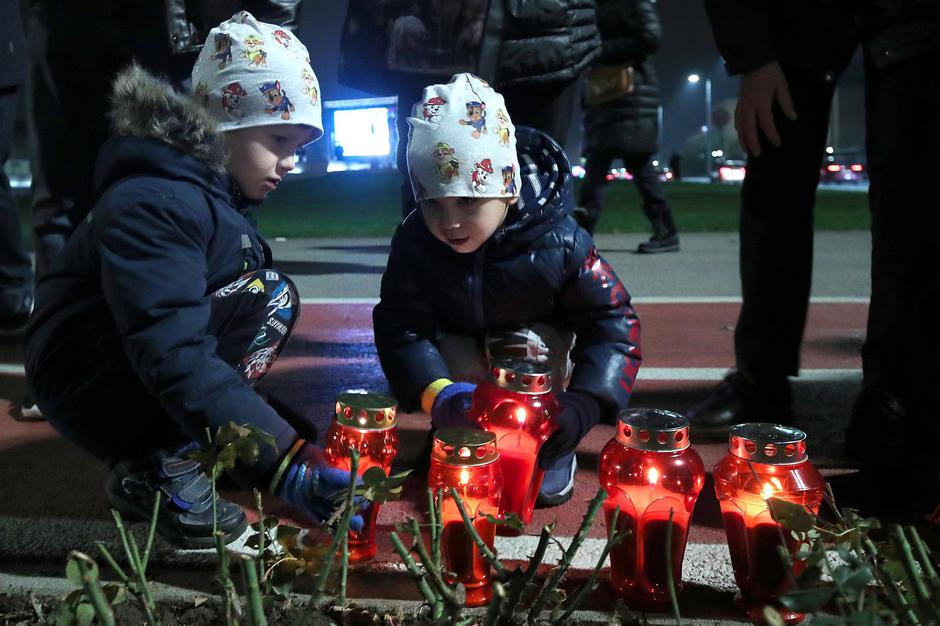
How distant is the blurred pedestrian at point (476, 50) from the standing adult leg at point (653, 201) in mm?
4341

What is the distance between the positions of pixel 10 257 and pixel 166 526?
279 cm

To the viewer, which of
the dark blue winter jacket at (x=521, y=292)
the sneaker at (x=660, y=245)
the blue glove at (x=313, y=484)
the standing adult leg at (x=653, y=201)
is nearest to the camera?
the blue glove at (x=313, y=484)

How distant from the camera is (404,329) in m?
2.37

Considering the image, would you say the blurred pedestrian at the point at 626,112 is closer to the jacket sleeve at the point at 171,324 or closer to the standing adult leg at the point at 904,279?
the standing adult leg at the point at 904,279

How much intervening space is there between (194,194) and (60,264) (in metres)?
0.37

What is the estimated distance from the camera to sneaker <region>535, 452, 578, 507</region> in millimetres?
2182

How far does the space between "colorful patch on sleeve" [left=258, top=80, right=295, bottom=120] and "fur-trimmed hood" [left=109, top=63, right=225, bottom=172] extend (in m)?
0.13

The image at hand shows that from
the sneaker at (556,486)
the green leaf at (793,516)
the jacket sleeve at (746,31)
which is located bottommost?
the sneaker at (556,486)

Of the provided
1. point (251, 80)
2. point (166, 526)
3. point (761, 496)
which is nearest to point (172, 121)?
point (251, 80)

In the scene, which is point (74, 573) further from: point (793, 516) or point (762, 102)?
point (762, 102)

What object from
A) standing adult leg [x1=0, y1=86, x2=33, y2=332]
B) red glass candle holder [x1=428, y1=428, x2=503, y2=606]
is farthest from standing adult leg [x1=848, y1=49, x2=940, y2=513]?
standing adult leg [x1=0, y1=86, x2=33, y2=332]

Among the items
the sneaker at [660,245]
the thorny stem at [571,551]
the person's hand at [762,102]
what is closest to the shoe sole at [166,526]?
the thorny stem at [571,551]

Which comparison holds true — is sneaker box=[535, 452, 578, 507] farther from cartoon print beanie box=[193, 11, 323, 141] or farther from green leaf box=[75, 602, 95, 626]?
green leaf box=[75, 602, 95, 626]

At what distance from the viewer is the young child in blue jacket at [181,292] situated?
1.80 m
